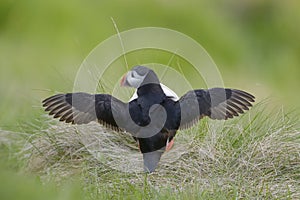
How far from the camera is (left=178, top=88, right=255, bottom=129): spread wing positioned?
5840 mm

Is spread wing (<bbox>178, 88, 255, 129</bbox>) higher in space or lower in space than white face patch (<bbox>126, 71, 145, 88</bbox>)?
lower

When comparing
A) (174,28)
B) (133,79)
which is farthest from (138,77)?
(174,28)

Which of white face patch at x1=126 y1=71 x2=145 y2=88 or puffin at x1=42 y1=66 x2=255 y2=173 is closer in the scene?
puffin at x1=42 y1=66 x2=255 y2=173

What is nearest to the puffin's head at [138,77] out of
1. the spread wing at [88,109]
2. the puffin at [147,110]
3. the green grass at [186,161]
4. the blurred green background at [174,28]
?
the puffin at [147,110]

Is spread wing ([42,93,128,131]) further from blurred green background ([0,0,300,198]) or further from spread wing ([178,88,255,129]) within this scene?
blurred green background ([0,0,300,198])

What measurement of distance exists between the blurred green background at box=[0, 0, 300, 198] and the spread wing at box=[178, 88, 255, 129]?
10.4 ft

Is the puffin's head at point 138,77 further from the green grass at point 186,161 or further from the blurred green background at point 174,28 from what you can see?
the blurred green background at point 174,28

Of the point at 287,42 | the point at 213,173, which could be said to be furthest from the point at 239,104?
the point at 287,42

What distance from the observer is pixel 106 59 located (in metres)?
9.27

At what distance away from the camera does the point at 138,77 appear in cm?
603

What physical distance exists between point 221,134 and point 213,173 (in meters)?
0.51

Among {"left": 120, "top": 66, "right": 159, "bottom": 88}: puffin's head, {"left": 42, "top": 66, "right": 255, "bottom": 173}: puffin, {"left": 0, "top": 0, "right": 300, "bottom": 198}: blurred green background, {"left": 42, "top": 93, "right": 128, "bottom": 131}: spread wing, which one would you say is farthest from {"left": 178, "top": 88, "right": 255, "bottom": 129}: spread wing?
{"left": 0, "top": 0, "right": 300, "bottom": 198}: blurred green background

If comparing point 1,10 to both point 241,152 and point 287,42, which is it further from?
point 241,152

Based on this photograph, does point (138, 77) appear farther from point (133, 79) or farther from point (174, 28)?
point (174, 28)
